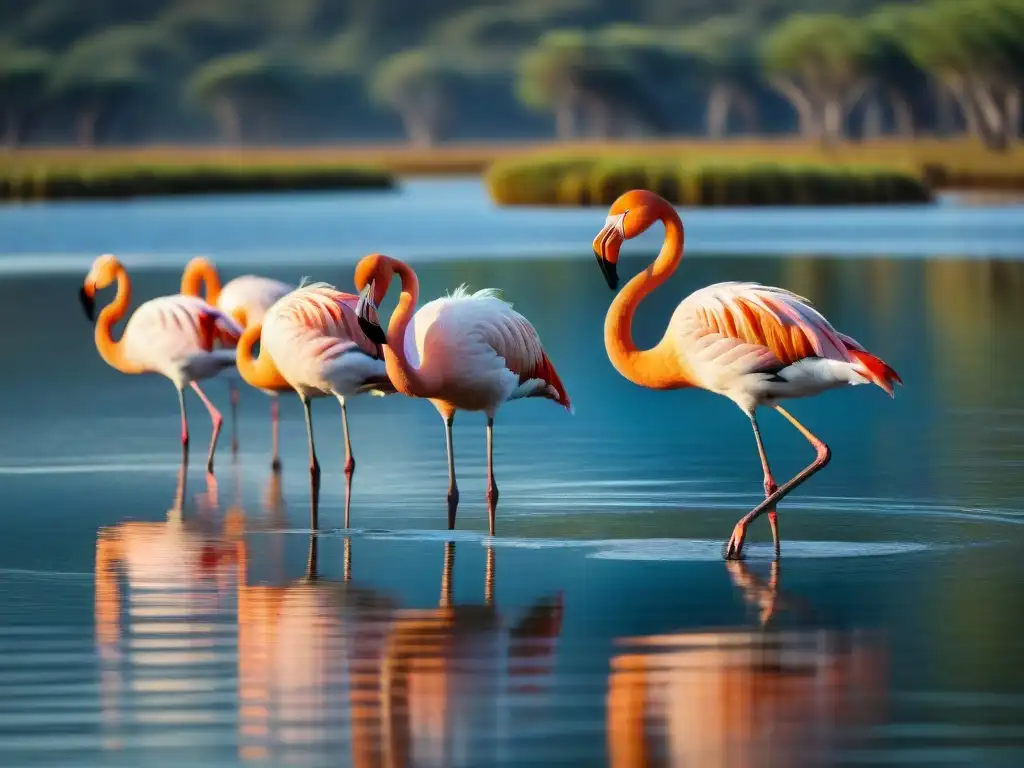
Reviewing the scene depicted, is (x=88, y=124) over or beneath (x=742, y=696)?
over

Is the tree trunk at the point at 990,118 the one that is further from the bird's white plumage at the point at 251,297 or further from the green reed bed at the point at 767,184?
the bird's white plumage at the point at 251,297

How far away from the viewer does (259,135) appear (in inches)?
7062

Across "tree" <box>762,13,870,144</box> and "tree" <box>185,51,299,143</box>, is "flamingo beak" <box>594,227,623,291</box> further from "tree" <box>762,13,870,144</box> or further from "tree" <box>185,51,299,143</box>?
"tree" <box>185,51,299,143</box>

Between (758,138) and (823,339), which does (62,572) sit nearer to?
(823,339)

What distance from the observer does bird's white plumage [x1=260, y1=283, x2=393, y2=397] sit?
1154 centimetres

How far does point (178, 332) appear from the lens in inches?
528

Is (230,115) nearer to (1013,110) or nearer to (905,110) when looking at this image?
(905,110)

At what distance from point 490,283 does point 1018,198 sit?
33.9 m

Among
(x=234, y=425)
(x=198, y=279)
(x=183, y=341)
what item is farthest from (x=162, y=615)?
(x=198, y=279)

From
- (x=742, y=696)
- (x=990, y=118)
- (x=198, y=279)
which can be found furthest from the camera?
(x=990, y=118)

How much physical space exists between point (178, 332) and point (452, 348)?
3.18 m

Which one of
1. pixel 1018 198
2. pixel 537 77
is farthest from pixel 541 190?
pixel 537 77

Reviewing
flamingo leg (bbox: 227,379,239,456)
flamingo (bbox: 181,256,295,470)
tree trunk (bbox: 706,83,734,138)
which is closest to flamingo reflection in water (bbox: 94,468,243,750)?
flamingo leg (bbox: 227,379,239,456)

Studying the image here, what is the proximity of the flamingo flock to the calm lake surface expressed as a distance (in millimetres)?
475
